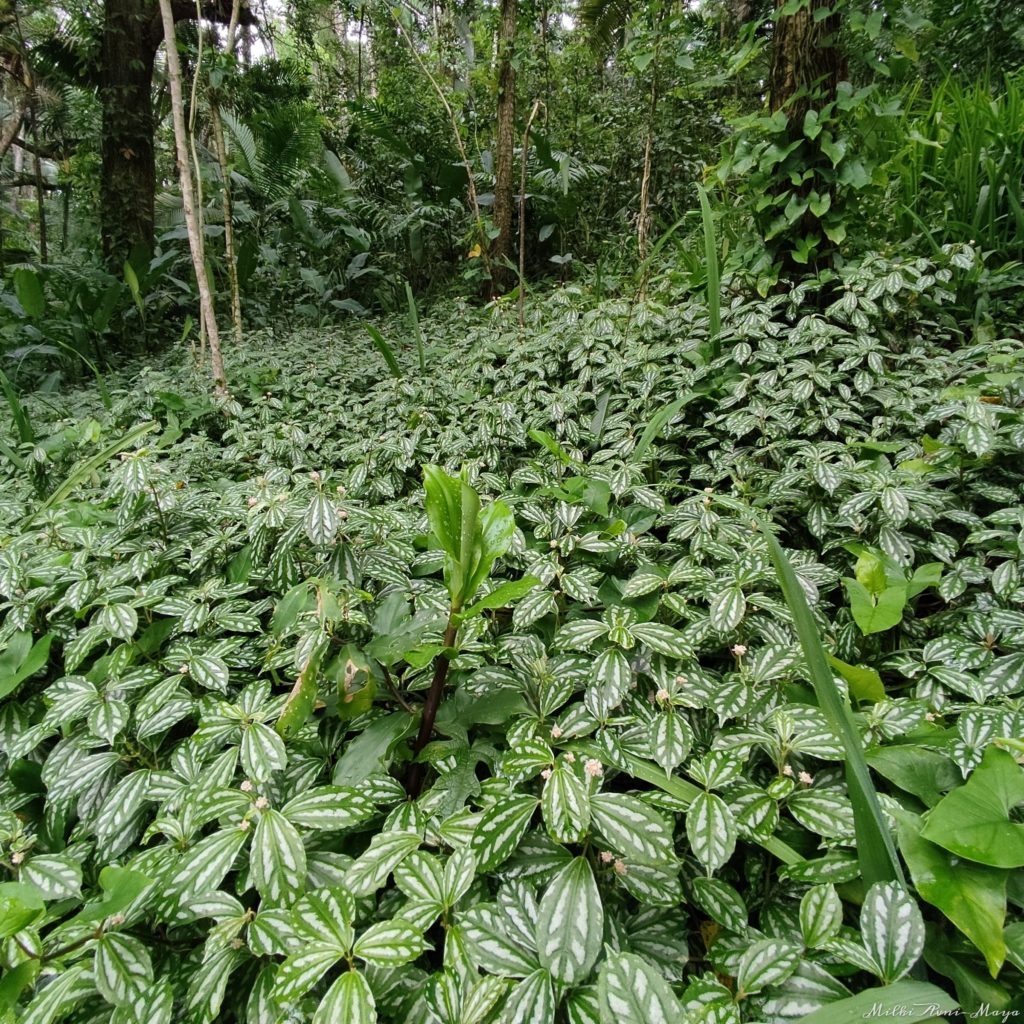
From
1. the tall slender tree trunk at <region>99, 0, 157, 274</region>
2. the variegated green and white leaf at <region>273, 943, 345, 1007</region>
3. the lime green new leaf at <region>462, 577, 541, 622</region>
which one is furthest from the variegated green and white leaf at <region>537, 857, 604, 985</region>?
the tall slender tree trunk at <region>99, 0, 157, 274</region>

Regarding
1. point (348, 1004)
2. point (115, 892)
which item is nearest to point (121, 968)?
point (115, 892)

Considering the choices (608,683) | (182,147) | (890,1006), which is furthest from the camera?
(182,147)

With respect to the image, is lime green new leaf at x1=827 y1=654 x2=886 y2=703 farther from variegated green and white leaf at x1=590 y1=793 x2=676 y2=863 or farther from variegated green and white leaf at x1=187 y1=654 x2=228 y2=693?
variegated green and white leaf at x1=187 y1=654 x2=228 y2=693

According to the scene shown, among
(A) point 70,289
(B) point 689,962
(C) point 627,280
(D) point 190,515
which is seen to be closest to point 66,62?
(A) point 70,289

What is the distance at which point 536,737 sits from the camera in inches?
36.1

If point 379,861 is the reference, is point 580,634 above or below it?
above

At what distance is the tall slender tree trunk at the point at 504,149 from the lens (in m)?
3.74

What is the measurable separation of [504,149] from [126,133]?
344 cm

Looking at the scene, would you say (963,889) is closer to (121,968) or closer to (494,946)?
(494,946)

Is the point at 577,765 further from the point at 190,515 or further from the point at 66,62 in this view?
the point at 66,62

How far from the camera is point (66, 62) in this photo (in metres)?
5.09

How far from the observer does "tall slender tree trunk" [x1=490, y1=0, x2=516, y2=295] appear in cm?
374

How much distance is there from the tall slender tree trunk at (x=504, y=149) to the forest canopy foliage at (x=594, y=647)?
1032 millimetres

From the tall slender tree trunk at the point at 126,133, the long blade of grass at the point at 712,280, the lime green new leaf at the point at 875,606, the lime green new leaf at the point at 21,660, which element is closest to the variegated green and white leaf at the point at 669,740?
the lime green new leaf at the point at 875,606
